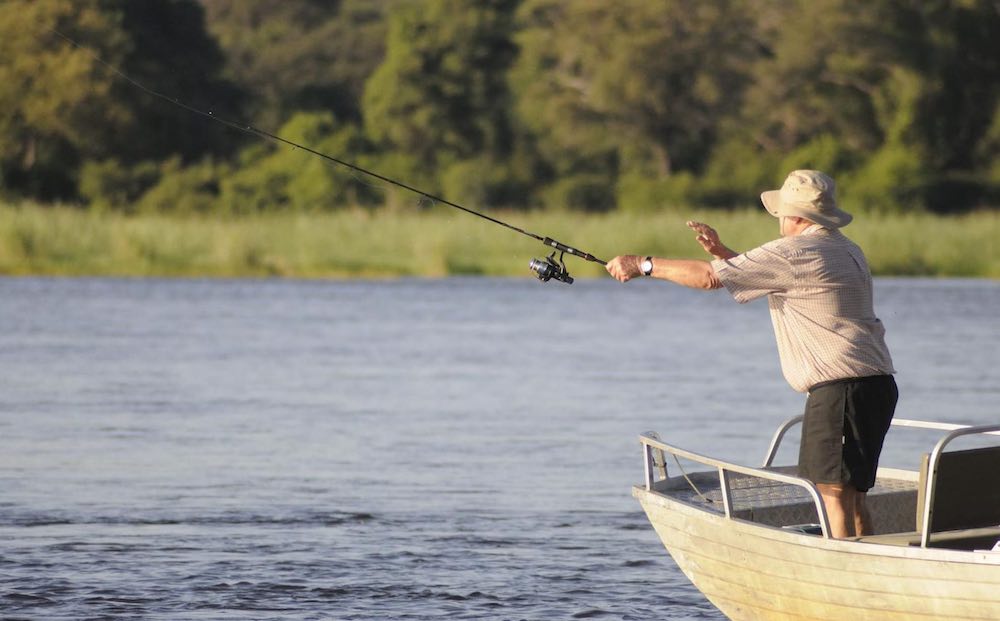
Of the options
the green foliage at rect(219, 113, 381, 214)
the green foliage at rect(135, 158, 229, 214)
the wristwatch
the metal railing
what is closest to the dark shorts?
the metal railing

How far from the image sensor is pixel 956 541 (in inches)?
253

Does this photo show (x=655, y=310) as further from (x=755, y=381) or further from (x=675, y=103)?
(x=675, y=103)

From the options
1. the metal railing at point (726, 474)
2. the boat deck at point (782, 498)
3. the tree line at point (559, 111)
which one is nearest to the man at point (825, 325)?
the metal railing at point (726, 474)

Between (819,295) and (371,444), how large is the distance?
6.11m

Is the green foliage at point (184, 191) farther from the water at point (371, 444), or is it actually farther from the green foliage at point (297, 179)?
the water at point (371, 444)

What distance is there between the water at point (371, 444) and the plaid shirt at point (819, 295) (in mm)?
1613

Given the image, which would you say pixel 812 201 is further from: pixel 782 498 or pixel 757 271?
pixel 782 498

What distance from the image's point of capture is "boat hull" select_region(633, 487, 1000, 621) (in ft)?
18.8

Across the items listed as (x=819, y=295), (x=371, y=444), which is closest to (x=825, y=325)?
(x=819, y=295)

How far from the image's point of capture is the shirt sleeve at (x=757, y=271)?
610 centimetres

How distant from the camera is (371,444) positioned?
1190cm

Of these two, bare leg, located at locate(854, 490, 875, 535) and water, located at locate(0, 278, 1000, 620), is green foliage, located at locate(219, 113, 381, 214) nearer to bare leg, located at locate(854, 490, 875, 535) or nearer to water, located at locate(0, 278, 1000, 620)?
water, located at locate(0, 278, 1000, 620)

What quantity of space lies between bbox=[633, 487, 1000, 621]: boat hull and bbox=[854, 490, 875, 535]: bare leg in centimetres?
31

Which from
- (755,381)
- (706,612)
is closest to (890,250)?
(755,381)
